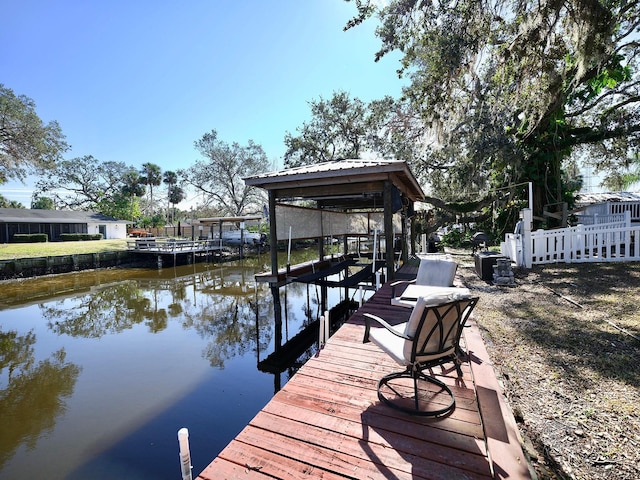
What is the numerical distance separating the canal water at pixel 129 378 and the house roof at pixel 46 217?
2164 cm

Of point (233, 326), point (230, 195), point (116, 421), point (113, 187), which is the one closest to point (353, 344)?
point (116, 421)

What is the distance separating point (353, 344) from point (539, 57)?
6457mm

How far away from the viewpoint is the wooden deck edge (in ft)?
5.43

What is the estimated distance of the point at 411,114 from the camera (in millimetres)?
14969

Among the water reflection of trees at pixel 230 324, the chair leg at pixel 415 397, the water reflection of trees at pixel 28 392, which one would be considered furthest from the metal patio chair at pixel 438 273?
the water reflection of trees at pixel 28 392

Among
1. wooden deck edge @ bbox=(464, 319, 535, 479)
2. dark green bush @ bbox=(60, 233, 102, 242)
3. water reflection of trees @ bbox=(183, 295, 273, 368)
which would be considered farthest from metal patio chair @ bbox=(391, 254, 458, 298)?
dark green bush @ bbox=(60, 233, 102, 242)

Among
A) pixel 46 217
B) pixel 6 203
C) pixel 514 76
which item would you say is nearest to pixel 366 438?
pixel 514 76

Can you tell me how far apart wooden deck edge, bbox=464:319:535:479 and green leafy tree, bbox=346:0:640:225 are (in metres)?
5.72

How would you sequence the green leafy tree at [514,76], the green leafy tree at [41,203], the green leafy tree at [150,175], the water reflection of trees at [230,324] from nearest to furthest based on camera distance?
1. the green leafy tree at [514,76]
2. the water reflection of trees at [230,324]
3. the green leafy tree at [41,203]
4. the green leafy tree at [150,175]

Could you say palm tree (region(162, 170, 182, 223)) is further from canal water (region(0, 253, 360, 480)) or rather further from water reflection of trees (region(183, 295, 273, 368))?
water reflection of trees (region(183, 295, 273, 368))

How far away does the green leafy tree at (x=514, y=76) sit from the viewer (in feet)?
17.7

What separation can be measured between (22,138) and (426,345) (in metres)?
26.1

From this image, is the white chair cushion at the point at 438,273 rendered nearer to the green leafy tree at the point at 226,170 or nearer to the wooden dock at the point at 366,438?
the wooden dock at the point at 366,438

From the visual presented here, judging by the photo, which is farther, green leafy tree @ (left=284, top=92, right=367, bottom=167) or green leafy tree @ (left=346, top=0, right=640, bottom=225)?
green leafy tree @ (left=284, top=92, right=367, bottom=167)
